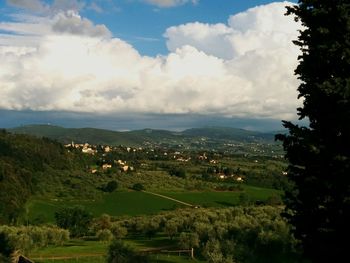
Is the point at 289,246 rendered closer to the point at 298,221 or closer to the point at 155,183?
the point at 298,221

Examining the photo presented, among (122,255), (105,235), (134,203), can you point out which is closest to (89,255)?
(105,235)

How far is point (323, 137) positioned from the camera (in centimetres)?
2075

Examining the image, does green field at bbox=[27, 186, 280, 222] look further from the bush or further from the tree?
the tree

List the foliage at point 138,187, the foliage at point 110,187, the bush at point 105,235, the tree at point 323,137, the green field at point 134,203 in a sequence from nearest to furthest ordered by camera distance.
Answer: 1. the tree at point 323,137
2. the bush at point 105,235
3. the green field at point 134,203
4. the foliage at point 110,187
5. the foliage at point 138,187


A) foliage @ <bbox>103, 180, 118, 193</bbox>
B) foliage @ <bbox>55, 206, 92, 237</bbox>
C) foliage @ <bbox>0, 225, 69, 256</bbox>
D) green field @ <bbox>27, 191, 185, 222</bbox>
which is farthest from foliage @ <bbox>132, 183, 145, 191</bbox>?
foliage @ <bbox>0, 225, 69, 256</bbox>

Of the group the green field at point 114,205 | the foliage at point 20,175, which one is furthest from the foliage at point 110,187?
the foliage at point 20,175

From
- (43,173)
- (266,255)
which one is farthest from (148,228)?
(43,173)

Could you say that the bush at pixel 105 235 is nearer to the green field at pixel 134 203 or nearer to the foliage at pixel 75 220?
the foliage at pixel 75 220

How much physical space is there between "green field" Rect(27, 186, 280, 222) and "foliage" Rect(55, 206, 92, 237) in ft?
21.7

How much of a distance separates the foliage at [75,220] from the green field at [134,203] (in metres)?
6.63

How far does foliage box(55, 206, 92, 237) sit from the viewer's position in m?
112

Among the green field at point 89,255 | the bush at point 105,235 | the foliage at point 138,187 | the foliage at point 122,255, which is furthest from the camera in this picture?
the foliage at point 138,187

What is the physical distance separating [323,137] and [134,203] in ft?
410

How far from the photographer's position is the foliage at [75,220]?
4405 inches
